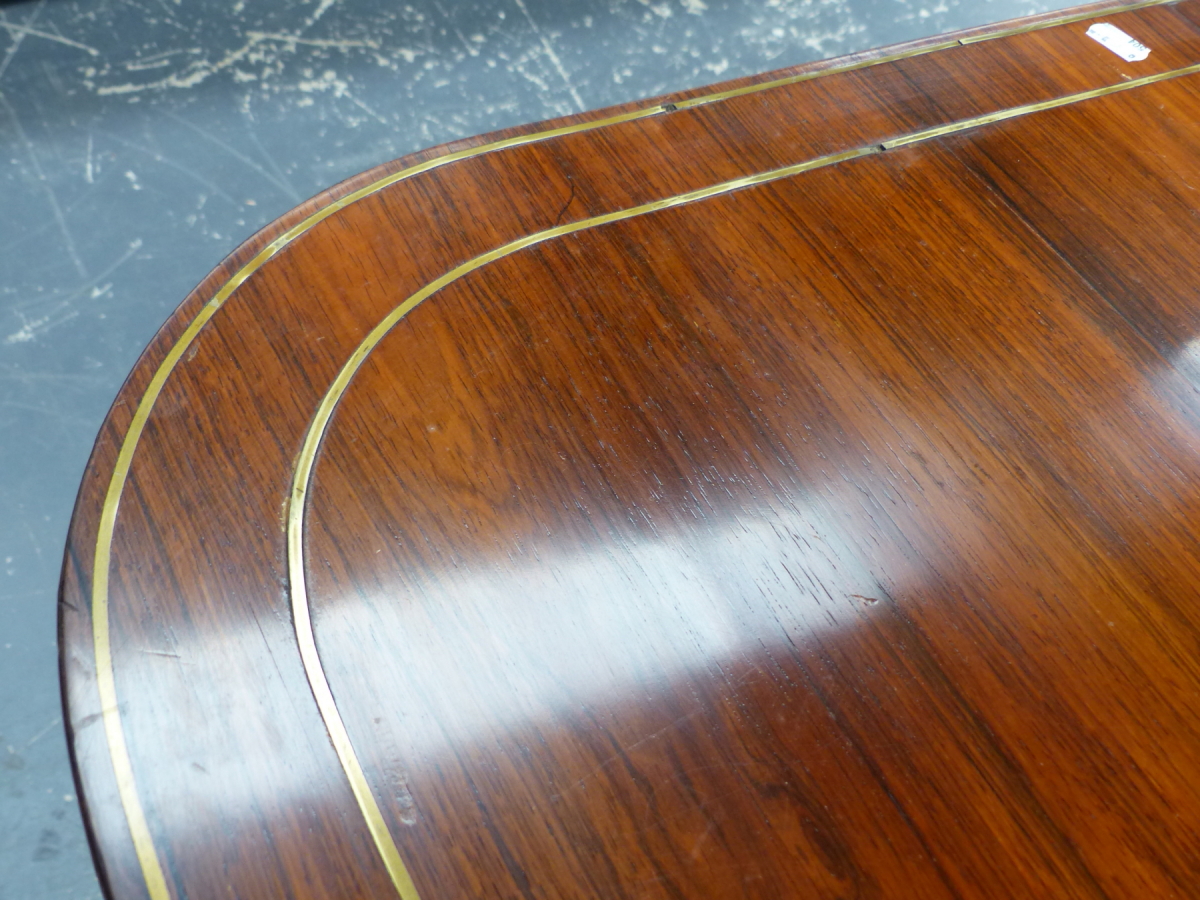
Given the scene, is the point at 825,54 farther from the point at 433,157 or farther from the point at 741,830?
the point at 741,830

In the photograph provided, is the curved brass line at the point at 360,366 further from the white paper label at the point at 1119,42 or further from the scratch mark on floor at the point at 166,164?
the scratch mark on floor at the point at 166,164

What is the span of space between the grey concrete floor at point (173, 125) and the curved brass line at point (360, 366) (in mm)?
731

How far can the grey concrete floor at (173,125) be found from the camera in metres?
1.42

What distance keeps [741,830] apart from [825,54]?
194cm

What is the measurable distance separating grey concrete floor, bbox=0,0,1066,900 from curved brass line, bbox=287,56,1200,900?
73cm

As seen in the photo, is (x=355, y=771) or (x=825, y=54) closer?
→ (x=355, y=771)

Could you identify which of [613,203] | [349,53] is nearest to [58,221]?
[349,53]

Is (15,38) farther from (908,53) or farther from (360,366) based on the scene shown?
(908,53)

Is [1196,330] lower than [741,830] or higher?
higher

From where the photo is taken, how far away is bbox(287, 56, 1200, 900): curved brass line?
2.38 ft

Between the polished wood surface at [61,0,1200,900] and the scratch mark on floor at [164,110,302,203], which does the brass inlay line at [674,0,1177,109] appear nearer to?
the polished wood surface at [61,0,1200,900]

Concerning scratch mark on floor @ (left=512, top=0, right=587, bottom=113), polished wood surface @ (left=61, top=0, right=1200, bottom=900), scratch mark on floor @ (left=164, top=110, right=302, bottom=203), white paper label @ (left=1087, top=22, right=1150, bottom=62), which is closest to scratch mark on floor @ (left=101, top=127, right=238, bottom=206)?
scratch mark on floor @ (left=164, top=110, right=302, bottom=203)

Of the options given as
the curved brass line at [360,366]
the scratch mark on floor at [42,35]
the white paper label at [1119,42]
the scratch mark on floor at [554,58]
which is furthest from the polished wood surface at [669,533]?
the scratch mark on floor at [42,35]

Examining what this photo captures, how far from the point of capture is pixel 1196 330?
1.05 meters
